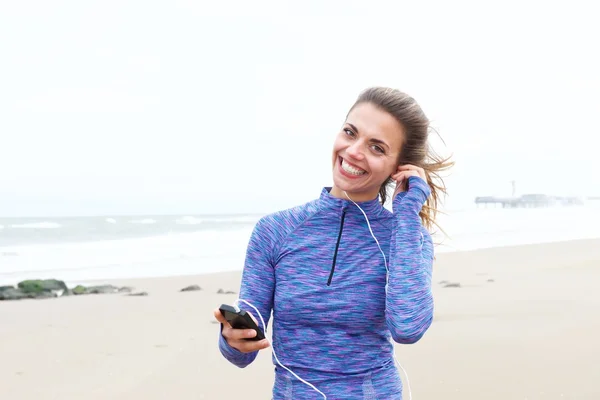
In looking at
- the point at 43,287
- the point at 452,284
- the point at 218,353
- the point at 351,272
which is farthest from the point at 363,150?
the point at 43,287

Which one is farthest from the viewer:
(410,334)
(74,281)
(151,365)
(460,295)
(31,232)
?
(31,232)

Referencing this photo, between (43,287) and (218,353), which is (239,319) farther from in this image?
(43,287)

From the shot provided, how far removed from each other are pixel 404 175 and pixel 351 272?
0.45 metres

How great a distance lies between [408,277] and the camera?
2.07 m

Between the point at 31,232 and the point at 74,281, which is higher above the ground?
the point at 74,281

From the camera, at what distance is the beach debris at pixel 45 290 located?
31.1ft

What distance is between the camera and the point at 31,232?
1132 inches

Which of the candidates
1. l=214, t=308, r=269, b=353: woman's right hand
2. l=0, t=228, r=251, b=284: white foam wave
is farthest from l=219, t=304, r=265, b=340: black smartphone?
l=0, t=228, r=251, b=284: white foam wave

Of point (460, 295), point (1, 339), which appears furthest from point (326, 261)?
point (460, 295)

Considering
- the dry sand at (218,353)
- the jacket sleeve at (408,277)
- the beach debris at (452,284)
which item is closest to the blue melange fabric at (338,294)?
the jacket sleeve at (408,277)

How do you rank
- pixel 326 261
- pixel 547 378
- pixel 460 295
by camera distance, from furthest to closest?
pixel 460 295, pixel 547 378, pixel 326 261

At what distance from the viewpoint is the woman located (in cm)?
206

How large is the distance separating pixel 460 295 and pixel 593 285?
1940mm

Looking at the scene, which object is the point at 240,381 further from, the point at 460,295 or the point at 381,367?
the point at 460,295
